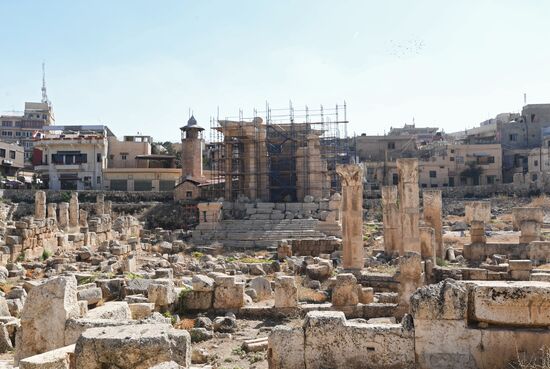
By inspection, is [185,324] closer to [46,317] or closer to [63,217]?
[46,317]

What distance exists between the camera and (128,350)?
5.77m

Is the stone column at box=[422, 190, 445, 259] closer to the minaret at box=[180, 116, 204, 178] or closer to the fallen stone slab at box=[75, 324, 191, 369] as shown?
the fallen stone slab at box=[75, 324, 191, 369]

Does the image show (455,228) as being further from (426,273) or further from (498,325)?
(498,325)

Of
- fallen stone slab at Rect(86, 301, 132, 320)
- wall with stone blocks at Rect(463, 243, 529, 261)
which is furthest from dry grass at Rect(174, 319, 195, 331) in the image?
wall with stone blocks at Rect(463, 243, 529, 261)

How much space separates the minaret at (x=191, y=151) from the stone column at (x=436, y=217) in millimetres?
29132

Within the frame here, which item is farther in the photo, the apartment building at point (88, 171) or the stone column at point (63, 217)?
the apartment building at point (88, 171)

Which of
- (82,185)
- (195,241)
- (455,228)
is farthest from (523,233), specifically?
(82,185)

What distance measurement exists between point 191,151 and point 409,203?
32970mm

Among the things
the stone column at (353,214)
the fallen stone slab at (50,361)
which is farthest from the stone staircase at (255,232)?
the fallen stone slab at (50,361)

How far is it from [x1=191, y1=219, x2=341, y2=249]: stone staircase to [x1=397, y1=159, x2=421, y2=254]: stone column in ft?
37.3

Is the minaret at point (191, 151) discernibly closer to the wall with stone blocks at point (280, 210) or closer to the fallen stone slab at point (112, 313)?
the wall with stone blocks at point (280, 210)

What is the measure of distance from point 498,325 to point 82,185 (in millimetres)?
47840

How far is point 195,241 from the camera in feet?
104

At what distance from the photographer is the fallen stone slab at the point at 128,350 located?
18.9 ft
